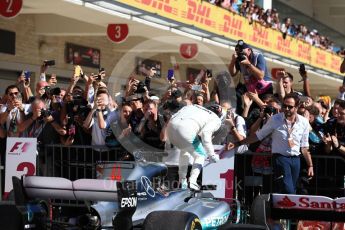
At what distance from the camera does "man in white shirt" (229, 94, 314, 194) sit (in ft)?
25.2

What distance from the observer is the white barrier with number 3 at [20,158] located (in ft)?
29.2

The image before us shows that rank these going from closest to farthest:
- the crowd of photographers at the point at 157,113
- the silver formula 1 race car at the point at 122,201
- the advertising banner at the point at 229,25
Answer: the silver formula 1 race car at the point at 122,201, the crowd of photographers at the point at 157,113, the advertising banner at the point at 229,25

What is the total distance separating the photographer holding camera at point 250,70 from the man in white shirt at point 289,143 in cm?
155

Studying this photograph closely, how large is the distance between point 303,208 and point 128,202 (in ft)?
4.55

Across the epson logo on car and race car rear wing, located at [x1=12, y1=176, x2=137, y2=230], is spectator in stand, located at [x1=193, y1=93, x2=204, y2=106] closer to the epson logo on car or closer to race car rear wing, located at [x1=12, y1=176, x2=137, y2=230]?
race car rear wing, located at [x1=12, y1=176, x2=137, y2=230]

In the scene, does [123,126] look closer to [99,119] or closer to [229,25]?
[99,119]

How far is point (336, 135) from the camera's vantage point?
26.2 feet

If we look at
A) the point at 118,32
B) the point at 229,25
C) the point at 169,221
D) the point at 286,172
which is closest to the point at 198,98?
the point at 286,172

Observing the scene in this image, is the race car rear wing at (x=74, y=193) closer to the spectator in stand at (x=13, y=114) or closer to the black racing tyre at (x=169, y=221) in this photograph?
the black racing tyre at (x=169, y=221)

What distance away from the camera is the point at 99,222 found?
591 centimetres

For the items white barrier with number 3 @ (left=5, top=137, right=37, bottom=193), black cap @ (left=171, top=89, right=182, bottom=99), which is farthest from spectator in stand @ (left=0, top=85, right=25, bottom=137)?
black cap @ (left=171, top=89, right=182, bottom=99)

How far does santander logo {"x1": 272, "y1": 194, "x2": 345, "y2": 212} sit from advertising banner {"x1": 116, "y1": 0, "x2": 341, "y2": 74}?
27.9 feet

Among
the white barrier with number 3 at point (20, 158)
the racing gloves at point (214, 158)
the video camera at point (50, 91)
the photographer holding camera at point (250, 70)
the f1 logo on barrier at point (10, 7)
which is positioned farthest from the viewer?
the f1 logo on barrier at point (10, 7)

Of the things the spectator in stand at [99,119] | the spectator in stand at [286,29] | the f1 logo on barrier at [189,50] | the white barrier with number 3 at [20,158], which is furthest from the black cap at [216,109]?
the spectator in stand at [286,29]
